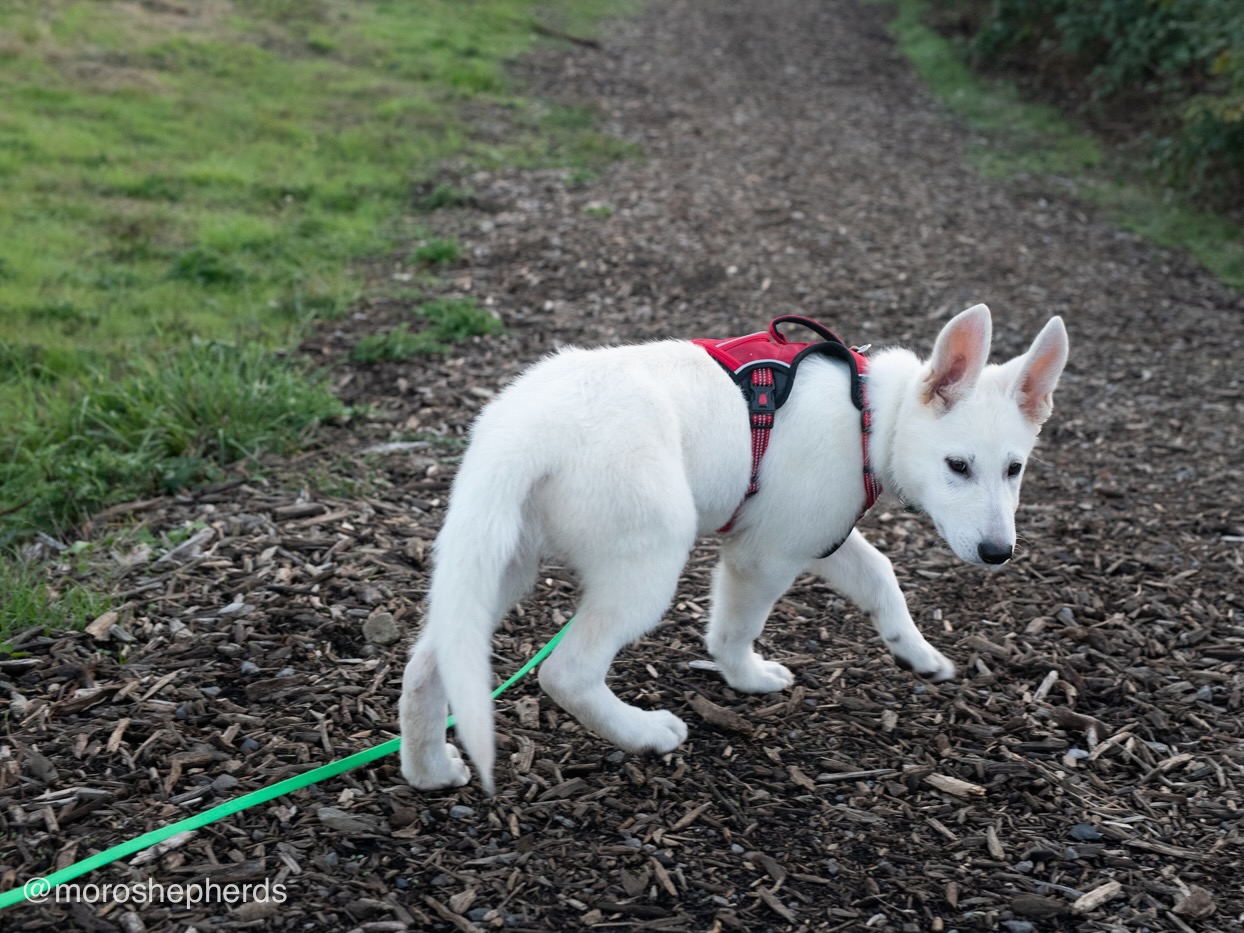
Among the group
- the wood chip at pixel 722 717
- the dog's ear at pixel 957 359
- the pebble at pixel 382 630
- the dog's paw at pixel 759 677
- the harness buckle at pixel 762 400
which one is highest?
the dog's ear at pixel 957 359

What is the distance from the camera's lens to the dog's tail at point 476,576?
2654mm

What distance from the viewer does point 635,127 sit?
1280 centimetres

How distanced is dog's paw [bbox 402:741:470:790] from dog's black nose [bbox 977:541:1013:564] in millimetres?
1744

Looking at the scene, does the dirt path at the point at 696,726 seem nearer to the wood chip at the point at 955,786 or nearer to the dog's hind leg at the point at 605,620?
the wood chip at the point at 955,786

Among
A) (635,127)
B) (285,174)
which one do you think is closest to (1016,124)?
(635,127)

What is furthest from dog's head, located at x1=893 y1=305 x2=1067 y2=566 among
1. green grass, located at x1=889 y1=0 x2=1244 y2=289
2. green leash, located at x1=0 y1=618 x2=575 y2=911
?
green grass, located at x1=889 y1=0 x2=1244 y2=289

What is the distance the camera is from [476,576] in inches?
114

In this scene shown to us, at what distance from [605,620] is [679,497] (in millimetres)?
411

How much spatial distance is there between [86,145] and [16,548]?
6274mm

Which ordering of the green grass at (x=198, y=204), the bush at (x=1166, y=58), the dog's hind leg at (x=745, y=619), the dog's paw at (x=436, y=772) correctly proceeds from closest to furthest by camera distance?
the dog's paw at (x=436, y=772) < the dog's hind leg at (x=745, y=619) < the green grass at (x=198, y=204) < the bush at (x=1166, y=58)

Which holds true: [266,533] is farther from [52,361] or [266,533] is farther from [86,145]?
[86,145]

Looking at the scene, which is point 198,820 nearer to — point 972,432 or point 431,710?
point 431,710

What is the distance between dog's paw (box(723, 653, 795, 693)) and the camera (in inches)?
156

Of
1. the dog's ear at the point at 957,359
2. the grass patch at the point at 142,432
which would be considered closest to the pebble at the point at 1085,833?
the dog's ear at the point at 957,359
